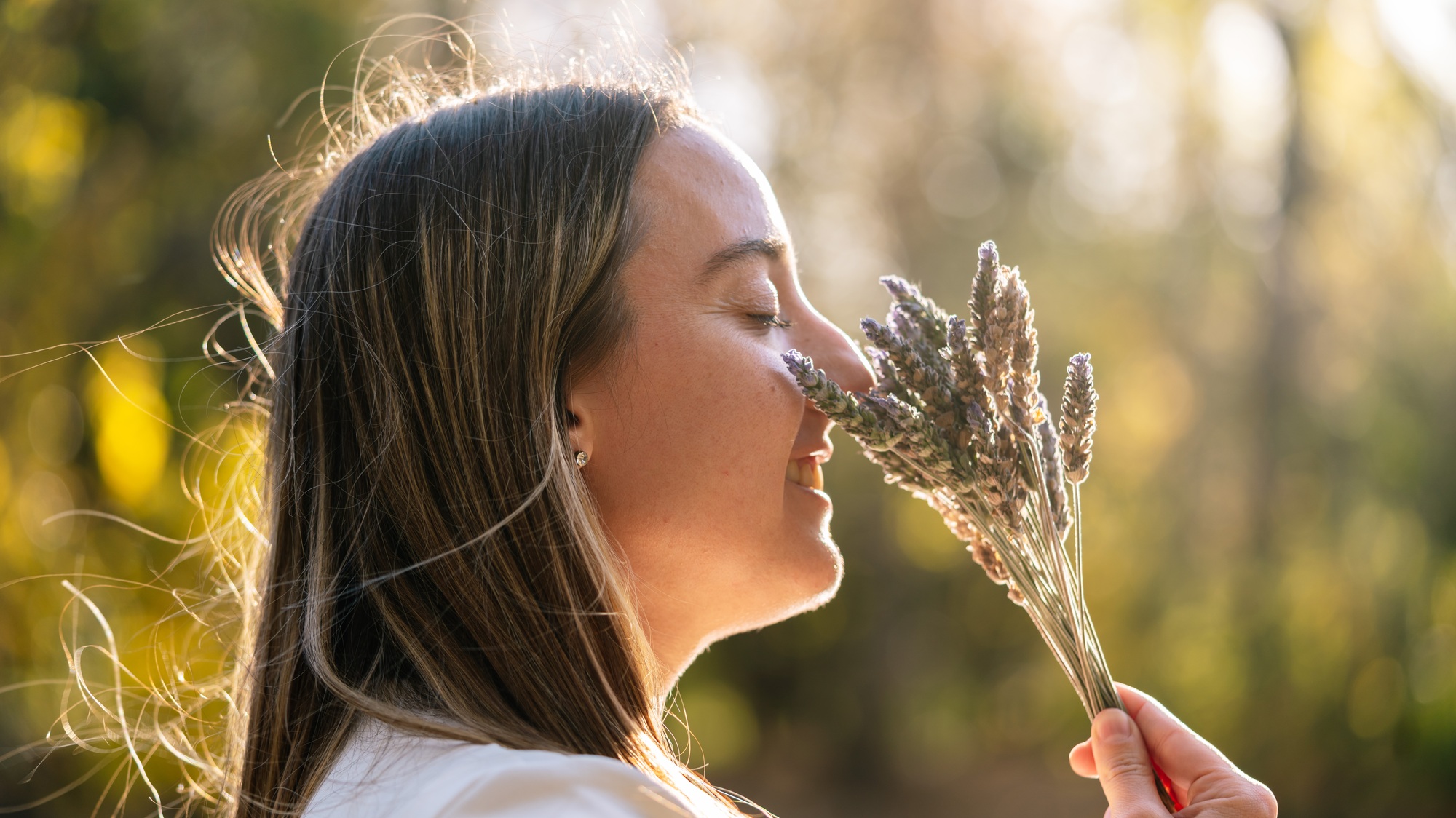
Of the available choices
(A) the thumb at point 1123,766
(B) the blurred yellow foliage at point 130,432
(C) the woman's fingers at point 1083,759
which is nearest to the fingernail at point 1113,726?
(A) the thumb at point 1123,766

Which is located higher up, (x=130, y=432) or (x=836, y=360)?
(x=836, y=360)

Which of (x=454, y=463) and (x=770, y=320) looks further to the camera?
(x=770, y=320)

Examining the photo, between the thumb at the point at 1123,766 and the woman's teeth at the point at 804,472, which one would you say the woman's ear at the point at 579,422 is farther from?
the thumb at the point at 1123,766

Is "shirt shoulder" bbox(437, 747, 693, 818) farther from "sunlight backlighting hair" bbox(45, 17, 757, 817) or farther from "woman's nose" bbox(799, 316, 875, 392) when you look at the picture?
"woman's nose" bbox(799, 316, 875, 392)

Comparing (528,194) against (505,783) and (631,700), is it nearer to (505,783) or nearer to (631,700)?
(631,700)

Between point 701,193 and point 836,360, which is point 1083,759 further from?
point 701,193

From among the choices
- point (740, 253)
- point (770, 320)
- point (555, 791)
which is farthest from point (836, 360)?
point (555, 791)

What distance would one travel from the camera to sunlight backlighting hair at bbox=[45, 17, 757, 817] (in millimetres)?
1544

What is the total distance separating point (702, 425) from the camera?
1.68 m

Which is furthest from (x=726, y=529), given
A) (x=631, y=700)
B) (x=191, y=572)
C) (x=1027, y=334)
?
(x=191, y=572)

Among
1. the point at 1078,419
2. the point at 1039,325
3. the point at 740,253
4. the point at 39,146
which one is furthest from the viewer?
the point at 1039,325

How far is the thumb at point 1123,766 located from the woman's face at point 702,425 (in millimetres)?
487

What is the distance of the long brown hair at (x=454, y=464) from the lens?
5.07ft

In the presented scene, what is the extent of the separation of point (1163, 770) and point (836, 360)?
33.4 inches
